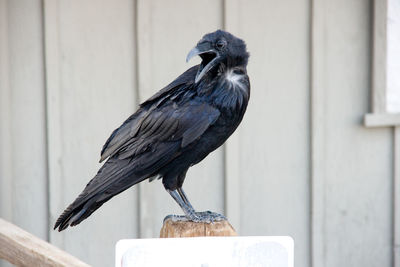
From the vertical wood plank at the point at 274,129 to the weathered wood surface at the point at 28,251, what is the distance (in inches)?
63.4

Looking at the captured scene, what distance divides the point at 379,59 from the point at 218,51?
167cm

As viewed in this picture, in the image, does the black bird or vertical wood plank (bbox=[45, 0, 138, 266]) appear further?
vertical wood plank (bbox=[45, 0, 138, 266])

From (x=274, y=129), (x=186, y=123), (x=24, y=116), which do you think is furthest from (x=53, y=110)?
(x=186, y=123)

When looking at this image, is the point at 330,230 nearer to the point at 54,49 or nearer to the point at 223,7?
the point at 223,7

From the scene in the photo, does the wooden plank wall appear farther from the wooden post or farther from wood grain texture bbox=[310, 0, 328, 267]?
the wooden post

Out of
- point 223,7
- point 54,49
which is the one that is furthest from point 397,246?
point 54,49

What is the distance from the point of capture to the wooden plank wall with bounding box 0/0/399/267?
2.87m

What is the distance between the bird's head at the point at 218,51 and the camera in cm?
156

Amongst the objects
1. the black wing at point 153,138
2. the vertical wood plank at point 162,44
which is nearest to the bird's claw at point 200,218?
the black wing at point 153,138

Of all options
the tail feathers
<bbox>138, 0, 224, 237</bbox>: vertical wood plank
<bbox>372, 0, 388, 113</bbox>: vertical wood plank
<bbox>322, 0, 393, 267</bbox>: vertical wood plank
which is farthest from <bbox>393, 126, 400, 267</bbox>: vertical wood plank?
the tail feathers

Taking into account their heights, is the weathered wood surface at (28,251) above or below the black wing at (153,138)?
below

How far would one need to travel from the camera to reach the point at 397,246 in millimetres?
3117

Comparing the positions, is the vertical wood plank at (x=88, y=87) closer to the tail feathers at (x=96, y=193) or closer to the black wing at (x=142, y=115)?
the black wing at (x=142, y=115)

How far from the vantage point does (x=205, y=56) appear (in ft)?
5.34
